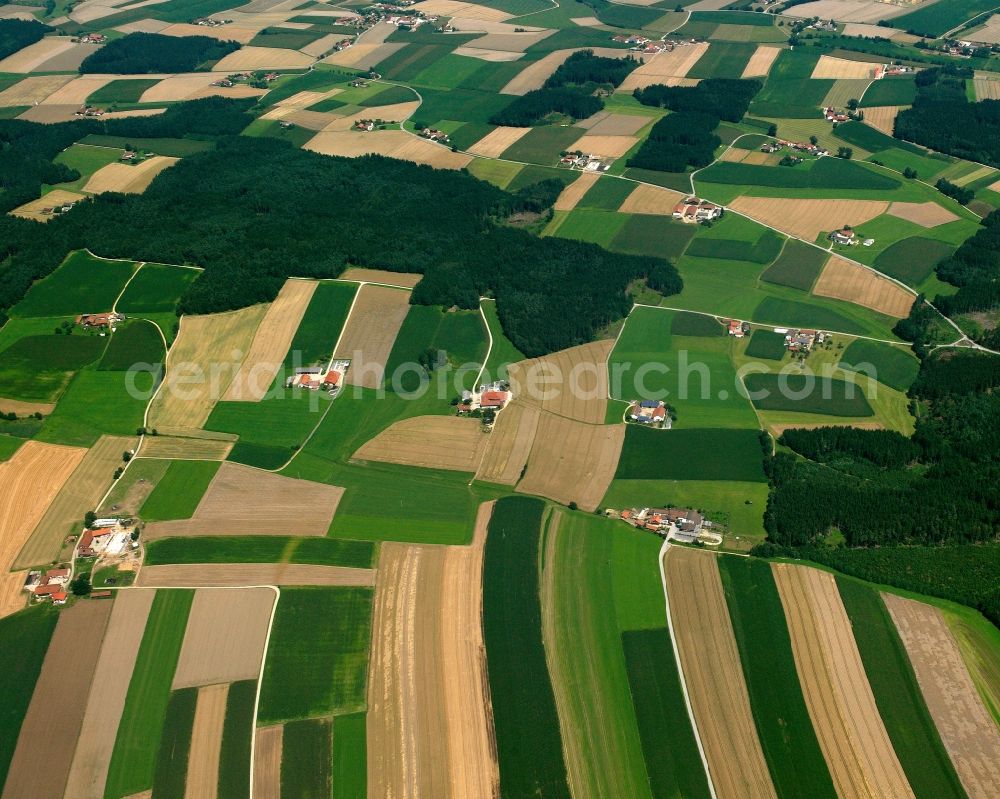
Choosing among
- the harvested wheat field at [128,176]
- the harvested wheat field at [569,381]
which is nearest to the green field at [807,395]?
the harvested wheat field at [569,381]

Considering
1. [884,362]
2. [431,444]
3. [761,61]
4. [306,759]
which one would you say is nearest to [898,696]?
[306,759]

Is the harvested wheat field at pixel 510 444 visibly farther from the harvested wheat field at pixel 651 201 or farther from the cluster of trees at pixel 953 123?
the cluster of trees at pixel 953 123

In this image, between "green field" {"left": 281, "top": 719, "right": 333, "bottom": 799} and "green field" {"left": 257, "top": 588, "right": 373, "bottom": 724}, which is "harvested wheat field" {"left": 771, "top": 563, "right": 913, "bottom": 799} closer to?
"green field" {"left": 257, "top": 588, "right": 373, "bottom": 724}

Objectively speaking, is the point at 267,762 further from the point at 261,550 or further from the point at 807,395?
the point at 807,395

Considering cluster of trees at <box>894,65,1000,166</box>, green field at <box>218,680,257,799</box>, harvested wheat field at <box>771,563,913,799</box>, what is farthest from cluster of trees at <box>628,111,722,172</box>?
green field at <box>218,680,257,799</box>

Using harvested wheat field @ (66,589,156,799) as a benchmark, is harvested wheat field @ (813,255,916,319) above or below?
below

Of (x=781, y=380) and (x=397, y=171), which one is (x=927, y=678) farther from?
(x=397, y=171)

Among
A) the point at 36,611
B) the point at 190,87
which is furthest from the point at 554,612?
the point at 190,87
